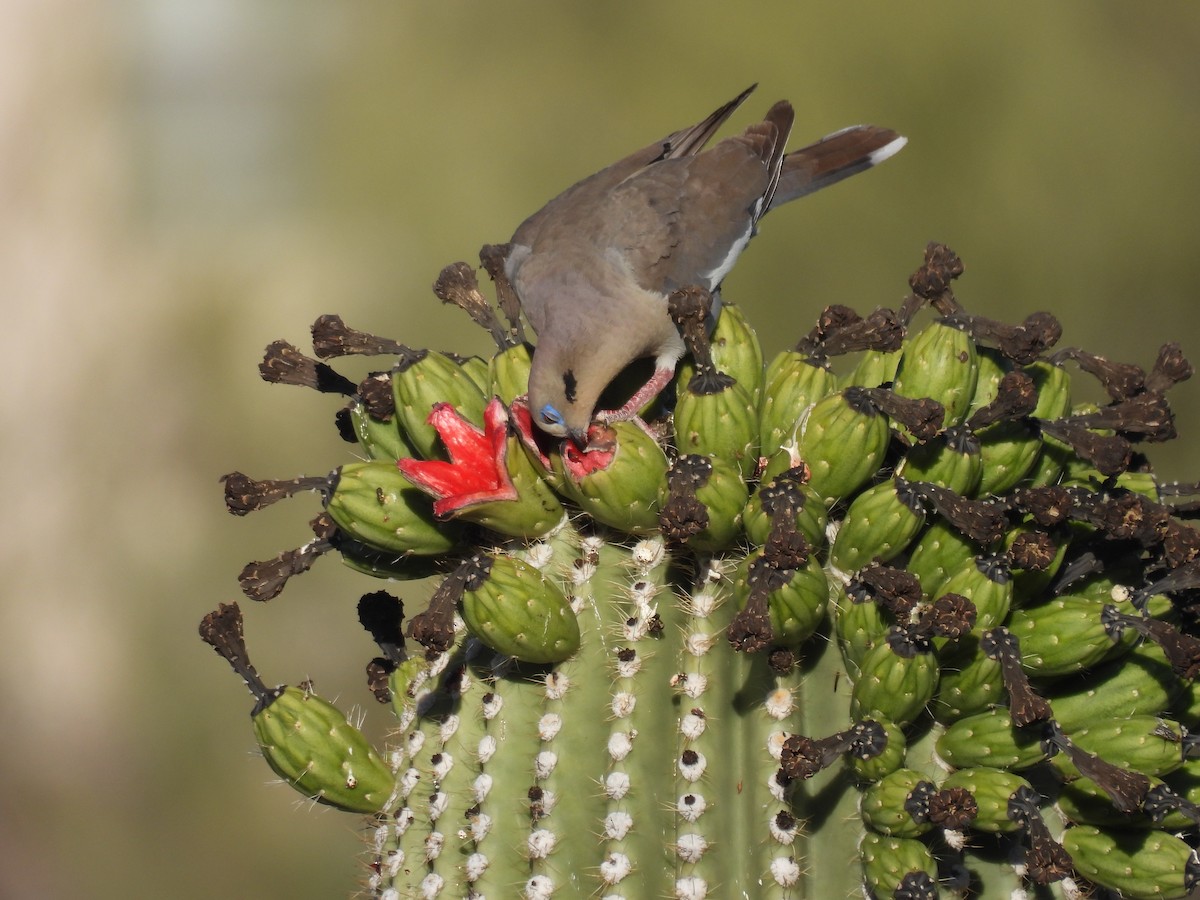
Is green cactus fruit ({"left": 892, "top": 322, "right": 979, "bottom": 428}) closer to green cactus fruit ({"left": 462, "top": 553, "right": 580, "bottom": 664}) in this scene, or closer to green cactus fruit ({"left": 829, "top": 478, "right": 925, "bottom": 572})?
green cactus fruit ({"left": 829, "top": 478, "right": 925, "bottom": 572})

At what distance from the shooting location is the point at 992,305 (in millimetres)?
4613

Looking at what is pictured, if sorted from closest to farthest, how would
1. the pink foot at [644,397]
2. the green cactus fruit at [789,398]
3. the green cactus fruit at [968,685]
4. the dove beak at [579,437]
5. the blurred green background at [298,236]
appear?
the green cactus fruit at [968,685], the dove beak at [579,437], the green cactus fruit at [789,398], the pink foot at [644,397], the blurred green background at [298,236]

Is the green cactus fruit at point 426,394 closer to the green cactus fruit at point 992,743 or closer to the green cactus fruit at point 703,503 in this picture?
the green cactus fruit at point 703,503

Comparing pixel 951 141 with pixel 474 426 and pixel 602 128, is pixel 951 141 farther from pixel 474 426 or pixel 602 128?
pixel 474 426

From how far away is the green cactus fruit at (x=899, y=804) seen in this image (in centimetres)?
150

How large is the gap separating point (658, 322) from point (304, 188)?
3.19 m

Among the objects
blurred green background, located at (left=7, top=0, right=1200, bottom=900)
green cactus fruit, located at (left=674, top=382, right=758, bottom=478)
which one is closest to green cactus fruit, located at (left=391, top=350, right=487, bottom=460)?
green cactus fruit, located at (left=674, top=382, right=758, bottom=478)

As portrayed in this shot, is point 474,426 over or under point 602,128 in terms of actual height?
under

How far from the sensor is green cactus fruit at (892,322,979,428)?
5.63 feet

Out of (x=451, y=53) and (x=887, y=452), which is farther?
(x=451, y=53)

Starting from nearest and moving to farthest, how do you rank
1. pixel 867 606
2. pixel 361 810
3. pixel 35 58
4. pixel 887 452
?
1. pixel 867 606
2. pixel 887 452
3. pixel 361 810
4. pixel 35 58

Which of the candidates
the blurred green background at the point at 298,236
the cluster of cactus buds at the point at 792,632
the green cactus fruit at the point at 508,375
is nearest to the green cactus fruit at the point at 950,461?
the cluster of cactus buds at the point at 792,632

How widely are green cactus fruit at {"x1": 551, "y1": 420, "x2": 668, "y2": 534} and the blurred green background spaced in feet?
9.60

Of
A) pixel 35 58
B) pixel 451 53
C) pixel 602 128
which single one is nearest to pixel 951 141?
pixel 602 128
